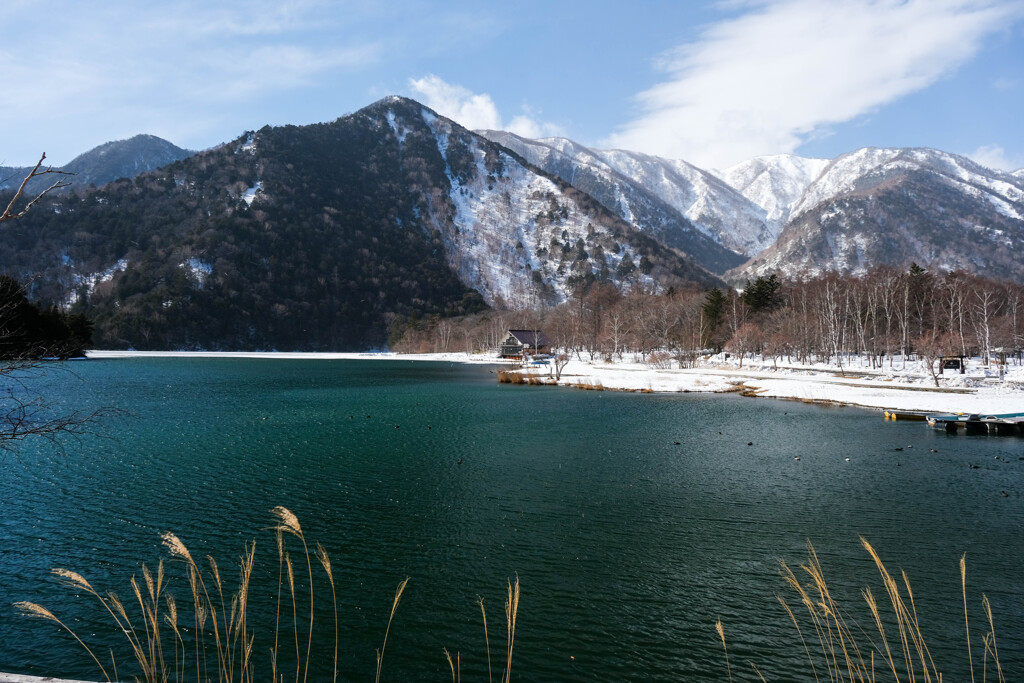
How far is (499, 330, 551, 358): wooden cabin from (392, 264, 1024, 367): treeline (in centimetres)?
405

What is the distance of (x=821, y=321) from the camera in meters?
79.9

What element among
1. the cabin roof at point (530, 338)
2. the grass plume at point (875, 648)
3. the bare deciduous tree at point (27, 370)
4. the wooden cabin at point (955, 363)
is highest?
the cabin roof at point (530, 338)

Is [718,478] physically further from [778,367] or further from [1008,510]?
[778,367]

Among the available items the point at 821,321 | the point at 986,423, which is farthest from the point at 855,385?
the point at 821,321

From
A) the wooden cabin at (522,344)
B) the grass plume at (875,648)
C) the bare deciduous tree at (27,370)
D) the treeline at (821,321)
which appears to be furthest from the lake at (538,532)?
the wooden cabin at (522,344)

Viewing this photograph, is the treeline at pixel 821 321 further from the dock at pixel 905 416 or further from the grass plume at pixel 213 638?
the grass plume at pixel 213 638

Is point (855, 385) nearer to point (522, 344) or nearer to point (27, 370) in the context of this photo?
point (27, 370)

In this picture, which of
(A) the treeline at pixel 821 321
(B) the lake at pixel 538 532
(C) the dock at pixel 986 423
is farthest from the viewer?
→ (A) the treeline at pixel 821 321

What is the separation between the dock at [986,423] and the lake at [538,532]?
282cm

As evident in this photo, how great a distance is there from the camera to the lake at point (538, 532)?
10.4 metres

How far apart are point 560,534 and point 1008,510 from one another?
15.0 meters

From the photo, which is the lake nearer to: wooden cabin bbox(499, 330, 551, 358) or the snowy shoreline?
the snowy shoreline

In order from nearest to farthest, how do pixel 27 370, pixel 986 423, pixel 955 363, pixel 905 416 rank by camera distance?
pixel 27 370 → pixel 986 423 → pixel 905 416 → pixel 955 363

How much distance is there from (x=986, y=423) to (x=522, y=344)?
102 m
